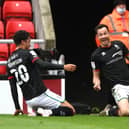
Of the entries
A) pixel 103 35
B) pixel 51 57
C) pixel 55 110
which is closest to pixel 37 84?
pixel 55 110

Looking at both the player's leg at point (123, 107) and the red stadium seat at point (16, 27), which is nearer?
the player's leg at point (123, 107)

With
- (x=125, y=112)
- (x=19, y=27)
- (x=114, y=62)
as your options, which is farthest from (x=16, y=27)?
(x=125, y=112)

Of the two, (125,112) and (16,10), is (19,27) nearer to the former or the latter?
(16,10)

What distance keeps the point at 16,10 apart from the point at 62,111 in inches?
170

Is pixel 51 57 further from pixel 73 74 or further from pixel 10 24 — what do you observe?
pixel 73 74

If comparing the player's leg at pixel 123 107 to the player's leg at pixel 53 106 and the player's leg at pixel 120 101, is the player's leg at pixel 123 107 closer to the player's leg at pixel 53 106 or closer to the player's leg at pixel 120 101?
the player's leg at pixel 120 101

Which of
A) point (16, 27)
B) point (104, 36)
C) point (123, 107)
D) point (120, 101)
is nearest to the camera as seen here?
point (123, 107)

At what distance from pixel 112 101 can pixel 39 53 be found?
1.59m

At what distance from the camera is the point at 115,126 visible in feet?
20.8

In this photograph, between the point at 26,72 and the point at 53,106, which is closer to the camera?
the point at 26,72

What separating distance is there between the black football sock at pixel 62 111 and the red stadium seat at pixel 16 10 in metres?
4.22

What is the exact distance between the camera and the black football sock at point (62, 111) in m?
8.44

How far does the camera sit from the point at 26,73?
8406mm

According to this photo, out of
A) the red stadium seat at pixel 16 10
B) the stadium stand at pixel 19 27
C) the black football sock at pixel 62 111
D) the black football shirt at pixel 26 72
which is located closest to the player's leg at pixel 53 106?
the black football sock at pixel 62 111
